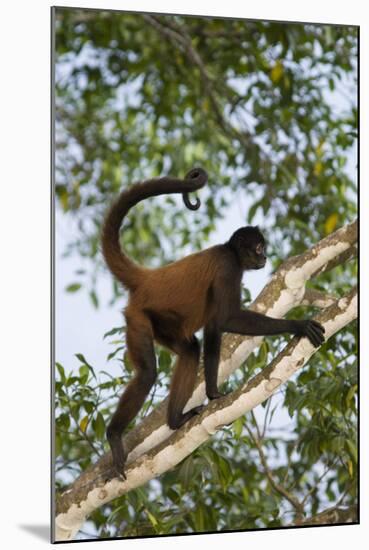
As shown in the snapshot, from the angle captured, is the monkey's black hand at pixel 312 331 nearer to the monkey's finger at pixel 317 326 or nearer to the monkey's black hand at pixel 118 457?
the monkey's finger at pixel 317 326

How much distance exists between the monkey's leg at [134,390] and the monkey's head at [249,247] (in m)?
0.78

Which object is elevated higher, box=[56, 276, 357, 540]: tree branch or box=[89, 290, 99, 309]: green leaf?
box=[89, 290, 99, 309]: green leaf

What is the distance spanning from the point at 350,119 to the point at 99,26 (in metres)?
2.98

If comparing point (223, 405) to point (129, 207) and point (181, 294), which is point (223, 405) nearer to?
point (181, 294)

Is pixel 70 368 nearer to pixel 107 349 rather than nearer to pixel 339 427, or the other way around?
pixel 107 349

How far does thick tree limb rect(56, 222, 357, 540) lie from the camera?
4.85m

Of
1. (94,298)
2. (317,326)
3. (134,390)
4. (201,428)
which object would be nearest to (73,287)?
(94,298)

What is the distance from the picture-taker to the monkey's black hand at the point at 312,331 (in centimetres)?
479

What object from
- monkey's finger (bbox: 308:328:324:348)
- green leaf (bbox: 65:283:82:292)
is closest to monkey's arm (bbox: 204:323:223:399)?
monkey's finger (bbox: 308:328:324:348)

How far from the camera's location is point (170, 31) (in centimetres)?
774

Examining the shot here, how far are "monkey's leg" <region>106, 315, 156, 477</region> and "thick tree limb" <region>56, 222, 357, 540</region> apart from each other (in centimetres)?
11

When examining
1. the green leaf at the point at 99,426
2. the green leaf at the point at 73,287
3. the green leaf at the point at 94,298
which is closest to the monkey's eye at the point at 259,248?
the green leaf at the point at 99,426

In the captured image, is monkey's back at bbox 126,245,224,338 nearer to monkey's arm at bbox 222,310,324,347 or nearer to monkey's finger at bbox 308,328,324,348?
monkey's arm at bbox 222,310,324,347

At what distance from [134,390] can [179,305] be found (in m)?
0.62
